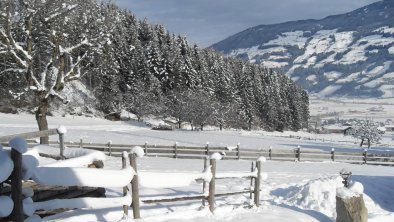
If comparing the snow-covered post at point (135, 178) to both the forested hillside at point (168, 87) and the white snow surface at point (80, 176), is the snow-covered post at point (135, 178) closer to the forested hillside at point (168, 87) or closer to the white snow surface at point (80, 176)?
the white snow surface at point (80, 176)

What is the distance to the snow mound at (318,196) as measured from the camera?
13.7m

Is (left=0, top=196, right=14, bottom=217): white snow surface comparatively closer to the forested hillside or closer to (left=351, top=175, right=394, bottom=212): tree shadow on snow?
(left=351, top=175, right=394, bottom=212): tree shadow on snow

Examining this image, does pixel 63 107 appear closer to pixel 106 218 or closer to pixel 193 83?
pixel 193 83

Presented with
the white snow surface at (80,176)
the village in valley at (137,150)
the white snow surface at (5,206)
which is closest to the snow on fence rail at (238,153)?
A: the village in valley at (137,150)

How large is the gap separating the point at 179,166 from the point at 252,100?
7444 centimetres

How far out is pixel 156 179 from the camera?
8672 millimetres

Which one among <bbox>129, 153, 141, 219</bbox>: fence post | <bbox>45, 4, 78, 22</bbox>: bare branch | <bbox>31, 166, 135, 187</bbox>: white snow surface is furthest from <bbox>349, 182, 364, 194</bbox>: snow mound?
<bbox>45, 4, 78, 22</bbox>: bare branch

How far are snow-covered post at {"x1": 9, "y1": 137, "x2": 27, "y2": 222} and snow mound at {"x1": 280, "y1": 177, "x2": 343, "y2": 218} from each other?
960cm

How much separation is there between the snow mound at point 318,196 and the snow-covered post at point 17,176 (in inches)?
378

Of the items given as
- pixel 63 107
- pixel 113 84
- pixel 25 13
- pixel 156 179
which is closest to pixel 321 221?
pixel 156 179

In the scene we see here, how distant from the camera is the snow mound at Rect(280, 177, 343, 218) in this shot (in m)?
13.7

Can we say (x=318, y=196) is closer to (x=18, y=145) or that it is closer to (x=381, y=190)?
(x=381, y=190)

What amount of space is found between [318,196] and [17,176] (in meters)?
10.2

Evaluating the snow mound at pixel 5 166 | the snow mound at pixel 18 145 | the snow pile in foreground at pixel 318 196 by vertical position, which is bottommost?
the snow pile in foreground at pixel 318 196
